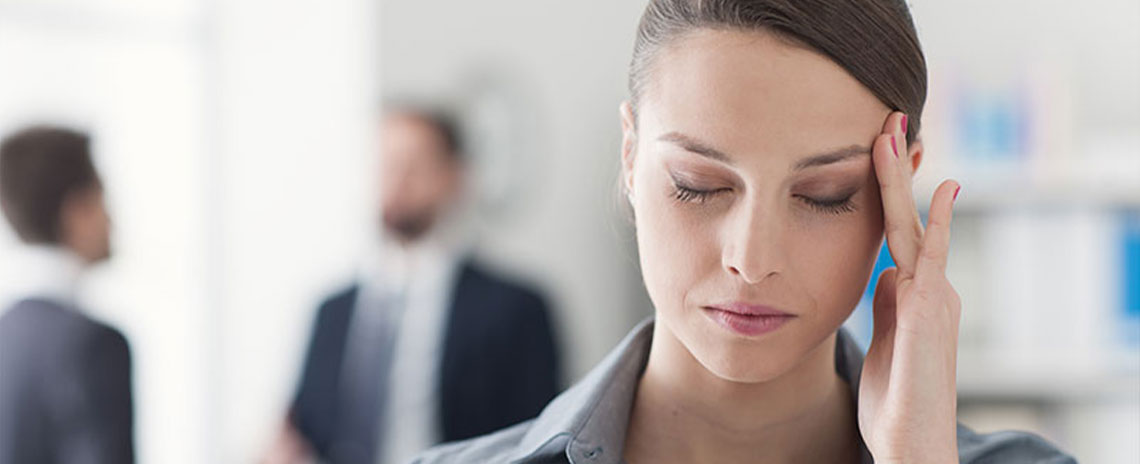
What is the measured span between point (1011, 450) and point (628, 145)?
47 centimetres

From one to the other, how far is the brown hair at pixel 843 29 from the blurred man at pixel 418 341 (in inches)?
80.3

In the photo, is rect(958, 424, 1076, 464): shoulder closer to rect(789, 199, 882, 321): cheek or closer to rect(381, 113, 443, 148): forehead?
rect(789, 199, 882, 321): cheek

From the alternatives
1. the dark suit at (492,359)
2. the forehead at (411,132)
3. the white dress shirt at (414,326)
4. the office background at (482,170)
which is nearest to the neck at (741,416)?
the office background at (482,170)

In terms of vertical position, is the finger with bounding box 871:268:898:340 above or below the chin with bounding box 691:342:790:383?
above

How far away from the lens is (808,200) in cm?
113

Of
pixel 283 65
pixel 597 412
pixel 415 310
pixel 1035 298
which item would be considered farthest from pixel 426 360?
pixel 597 412

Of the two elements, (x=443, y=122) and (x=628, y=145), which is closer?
(x=628, y=145)

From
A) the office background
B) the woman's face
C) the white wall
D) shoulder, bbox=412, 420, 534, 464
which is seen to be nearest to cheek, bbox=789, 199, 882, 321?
the woman's face

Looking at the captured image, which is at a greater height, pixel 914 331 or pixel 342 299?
pixel 914 331

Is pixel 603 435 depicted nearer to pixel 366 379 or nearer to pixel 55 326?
pixel 55 326

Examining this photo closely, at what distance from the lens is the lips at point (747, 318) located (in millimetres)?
1116

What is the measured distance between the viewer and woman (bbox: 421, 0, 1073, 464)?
1.10m

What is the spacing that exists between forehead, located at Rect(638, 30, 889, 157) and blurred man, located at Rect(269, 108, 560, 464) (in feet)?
6.76

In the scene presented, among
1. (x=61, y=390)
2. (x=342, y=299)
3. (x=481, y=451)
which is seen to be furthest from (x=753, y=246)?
(x=342, y=299)
